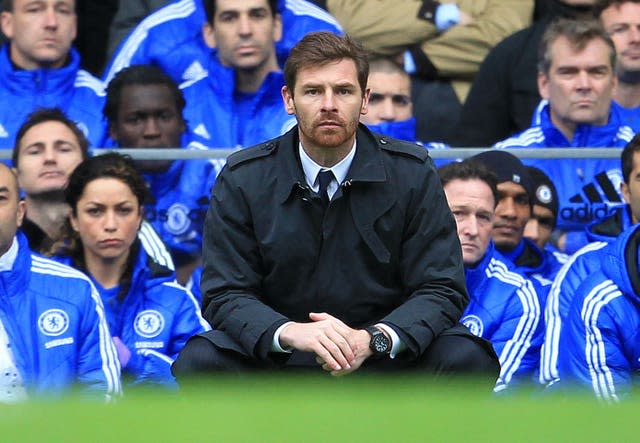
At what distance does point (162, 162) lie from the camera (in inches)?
266

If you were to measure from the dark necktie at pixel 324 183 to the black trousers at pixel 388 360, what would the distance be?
1.66 feet

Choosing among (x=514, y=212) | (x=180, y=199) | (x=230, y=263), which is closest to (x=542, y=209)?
(x=514, y=212)

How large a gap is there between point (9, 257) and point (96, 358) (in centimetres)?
54

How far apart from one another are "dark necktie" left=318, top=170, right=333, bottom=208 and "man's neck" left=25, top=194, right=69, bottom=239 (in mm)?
1748

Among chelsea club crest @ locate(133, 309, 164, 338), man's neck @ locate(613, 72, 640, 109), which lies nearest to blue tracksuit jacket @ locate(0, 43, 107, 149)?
chelsea club crest @ locate(133, 309, 164, 338)

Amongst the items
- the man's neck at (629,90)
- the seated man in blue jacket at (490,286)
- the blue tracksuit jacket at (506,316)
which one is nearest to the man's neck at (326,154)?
the seated man in blue jacket at (490,286)

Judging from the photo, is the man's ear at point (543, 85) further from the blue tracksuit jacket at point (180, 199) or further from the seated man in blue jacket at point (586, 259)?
the blue tracksuit jacket at point (180, 199)

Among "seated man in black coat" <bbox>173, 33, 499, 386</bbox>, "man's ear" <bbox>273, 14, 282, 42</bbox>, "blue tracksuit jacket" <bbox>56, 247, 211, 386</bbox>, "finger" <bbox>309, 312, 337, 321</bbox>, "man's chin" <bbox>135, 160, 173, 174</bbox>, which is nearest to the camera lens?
"finger" <bbox>309, 312, 337, 321</bbox>

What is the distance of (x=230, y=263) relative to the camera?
17.4 feet

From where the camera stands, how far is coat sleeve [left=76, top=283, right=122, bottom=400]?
6.45 metres

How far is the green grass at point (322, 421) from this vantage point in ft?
10.5

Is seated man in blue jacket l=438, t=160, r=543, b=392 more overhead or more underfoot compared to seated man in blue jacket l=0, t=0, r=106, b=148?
more underfoot

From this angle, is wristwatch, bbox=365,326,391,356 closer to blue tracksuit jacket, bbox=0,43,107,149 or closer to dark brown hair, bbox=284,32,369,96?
dark brown hair, bbox=284,32,369,96

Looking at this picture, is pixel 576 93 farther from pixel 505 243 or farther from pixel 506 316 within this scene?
pixel 506 316
